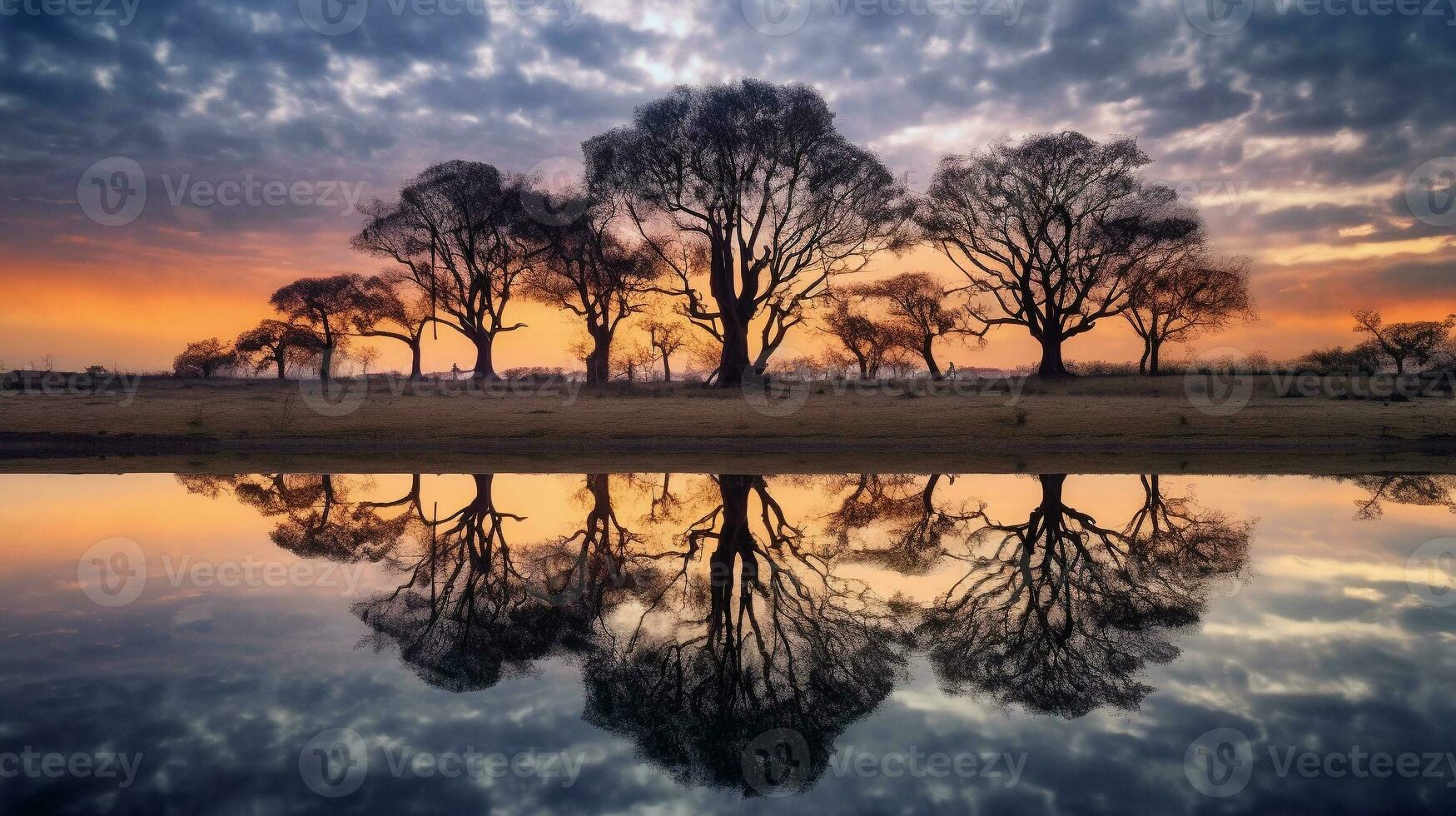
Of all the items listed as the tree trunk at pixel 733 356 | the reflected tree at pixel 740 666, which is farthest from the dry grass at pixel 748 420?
the reflected tree at pixel 740 666

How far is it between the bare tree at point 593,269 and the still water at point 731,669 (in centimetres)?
3632

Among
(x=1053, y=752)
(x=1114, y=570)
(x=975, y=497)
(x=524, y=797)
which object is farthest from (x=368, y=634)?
(x=975, y=497)

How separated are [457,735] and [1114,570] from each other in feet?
23.1

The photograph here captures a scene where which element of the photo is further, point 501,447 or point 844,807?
point 501,447

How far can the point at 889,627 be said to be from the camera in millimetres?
6418

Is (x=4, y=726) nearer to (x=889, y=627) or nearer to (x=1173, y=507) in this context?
(x=889, y=627)

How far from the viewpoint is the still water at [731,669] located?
3893 mm

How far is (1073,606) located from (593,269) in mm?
42175

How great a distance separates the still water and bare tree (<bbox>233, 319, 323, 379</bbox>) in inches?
2281

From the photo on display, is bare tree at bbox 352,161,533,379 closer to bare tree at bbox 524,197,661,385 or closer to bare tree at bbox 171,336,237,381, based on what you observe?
bare tree at bbox 524,197,661,385

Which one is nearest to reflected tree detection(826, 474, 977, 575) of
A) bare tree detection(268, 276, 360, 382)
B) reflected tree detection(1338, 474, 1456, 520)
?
reflected tree detection(1338, 474, 1456, 520)

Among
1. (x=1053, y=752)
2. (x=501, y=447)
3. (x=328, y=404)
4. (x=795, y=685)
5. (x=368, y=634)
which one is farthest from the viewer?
(x=328, y=404)

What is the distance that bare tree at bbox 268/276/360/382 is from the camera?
60062 mm

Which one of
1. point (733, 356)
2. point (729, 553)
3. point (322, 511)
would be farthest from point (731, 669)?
point (733, 356)
